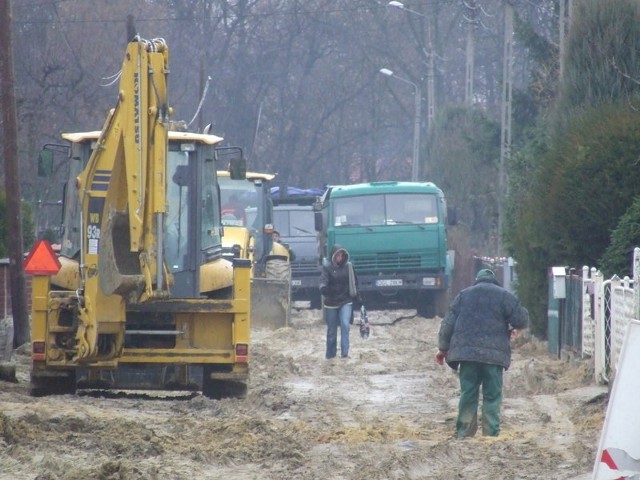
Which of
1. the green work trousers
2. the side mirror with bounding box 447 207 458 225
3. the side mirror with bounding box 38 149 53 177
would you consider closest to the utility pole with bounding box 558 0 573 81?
the side mirror with bounding box 447 207 458 225

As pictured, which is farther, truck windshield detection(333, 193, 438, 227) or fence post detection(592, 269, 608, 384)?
truck windshield detection(333, 193, 438, 227)

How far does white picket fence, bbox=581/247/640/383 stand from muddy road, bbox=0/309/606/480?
1.14ft

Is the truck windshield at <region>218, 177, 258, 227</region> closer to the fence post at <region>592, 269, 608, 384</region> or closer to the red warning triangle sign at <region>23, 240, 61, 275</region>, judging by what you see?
the fence post at <region>592, 269, 608, 384</region>

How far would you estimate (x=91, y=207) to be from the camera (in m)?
13.1

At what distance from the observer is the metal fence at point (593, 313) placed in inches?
559

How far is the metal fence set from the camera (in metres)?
14.2

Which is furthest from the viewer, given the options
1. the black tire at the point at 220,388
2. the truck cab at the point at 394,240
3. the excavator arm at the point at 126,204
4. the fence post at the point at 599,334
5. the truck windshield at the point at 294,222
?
the truck windshield at the point at 294,222

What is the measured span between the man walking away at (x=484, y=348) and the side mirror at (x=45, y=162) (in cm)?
490

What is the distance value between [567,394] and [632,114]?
589cm

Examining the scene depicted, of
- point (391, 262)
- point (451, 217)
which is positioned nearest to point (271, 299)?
point (391, 262)

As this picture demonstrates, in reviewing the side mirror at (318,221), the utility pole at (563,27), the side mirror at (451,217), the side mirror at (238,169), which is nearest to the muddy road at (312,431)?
the side mirror at (238,169)

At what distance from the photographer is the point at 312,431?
11.6 m

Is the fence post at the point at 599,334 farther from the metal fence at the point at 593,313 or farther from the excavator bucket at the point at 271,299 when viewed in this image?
the excavator bucket at the point at 271,299

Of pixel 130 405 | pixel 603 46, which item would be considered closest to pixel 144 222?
pixel 130 405
